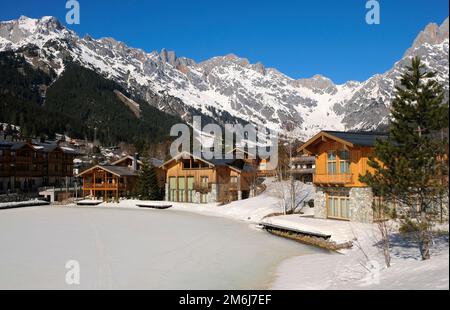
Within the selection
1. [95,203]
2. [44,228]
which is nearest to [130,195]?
[95,203]

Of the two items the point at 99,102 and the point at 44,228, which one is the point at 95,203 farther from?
the point at 99,102

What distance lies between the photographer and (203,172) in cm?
4972

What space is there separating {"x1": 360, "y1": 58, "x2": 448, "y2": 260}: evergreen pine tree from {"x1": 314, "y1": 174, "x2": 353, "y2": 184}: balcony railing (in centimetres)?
1109

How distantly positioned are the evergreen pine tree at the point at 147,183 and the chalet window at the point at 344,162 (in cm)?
3006

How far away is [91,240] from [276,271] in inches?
465

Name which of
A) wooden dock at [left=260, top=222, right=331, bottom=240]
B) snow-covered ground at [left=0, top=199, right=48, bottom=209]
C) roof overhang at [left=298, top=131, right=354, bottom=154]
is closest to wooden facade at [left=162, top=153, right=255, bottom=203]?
snow-covered ground at [left=0, top=199, right=48, bottom=209]

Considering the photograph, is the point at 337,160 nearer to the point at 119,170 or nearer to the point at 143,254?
the point at 143,254

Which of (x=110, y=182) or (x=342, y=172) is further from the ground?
(x=342, y=172)

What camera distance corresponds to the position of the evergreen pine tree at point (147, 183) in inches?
2082

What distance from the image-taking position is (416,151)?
46.4ft

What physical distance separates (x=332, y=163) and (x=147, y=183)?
1176 inches

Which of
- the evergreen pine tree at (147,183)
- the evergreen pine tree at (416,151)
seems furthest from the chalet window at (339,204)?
the evergreen pine tree at (147,183)

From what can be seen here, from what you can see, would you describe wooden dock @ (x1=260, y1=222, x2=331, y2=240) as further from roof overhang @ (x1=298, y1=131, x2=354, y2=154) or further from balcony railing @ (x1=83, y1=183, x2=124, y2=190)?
balcony railing @ (x1=83, y1=183, x2=124, y2=190)

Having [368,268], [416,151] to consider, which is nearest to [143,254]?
[368,268]
